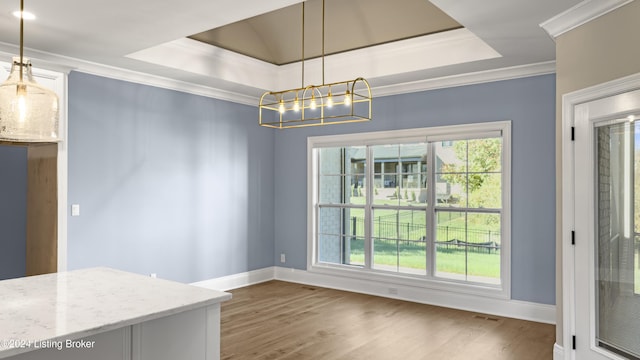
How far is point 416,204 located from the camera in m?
5.77

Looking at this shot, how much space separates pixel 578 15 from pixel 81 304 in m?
3.55

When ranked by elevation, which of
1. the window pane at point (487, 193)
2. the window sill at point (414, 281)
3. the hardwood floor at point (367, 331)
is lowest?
the hardwood floor at point (367, 331)

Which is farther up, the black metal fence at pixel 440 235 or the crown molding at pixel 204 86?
the crown molding at pixel 204 86

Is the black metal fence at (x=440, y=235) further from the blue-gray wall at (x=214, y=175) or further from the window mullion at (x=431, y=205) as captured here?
the blue-gray wall at (x=214, y=175)

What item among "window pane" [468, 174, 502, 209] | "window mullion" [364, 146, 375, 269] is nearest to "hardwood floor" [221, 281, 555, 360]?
"window mullion" [364, 146, 375, 269]

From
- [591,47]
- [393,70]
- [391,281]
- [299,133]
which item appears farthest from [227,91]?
[591,47]

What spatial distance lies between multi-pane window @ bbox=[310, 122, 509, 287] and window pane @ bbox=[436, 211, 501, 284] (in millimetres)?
11

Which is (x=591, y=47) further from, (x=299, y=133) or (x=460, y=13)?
(x=299, y=133)

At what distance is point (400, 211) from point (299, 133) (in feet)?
6.19

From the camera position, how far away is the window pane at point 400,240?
575 cm

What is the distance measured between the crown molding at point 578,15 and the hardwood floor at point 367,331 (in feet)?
8.58

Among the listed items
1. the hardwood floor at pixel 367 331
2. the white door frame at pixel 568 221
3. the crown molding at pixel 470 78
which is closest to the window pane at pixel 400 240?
the hardwood floor at pixel 367 331

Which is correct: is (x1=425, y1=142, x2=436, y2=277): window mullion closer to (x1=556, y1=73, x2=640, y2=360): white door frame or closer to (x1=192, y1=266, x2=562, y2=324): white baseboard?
(x1=192, y1=266, x2=562, y2=324): white baseboard

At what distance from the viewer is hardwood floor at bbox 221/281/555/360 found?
12.9 feet
